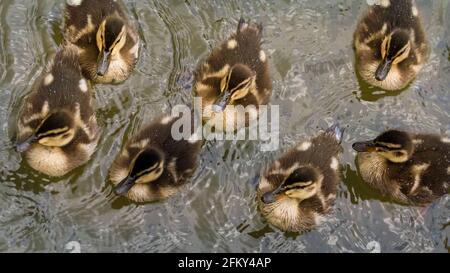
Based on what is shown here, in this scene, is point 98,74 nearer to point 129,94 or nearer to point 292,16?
point 129,94

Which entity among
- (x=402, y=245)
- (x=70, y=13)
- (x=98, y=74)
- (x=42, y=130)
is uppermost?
(x=70, y=13)

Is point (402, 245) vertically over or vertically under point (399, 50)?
under

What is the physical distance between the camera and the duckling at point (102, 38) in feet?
12.7

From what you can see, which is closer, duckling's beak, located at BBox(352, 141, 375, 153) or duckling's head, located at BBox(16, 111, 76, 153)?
duckling's head, located at BBox(16, 111, 76, 153)

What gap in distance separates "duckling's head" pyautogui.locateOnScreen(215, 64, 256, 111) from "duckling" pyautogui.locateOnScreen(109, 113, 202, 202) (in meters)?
0.25

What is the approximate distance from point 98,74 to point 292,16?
3.87 ft

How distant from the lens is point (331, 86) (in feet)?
14.1

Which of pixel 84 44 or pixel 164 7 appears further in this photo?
pixel 164 7

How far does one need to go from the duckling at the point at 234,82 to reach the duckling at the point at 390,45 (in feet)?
1.87

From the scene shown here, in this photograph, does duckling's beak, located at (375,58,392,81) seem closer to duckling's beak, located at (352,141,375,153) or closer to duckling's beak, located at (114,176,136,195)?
duckling's beak, located at (352,141,375,153)

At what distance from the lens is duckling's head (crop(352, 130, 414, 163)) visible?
3.77m

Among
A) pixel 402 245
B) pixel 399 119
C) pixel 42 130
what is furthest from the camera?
pixel 399 119

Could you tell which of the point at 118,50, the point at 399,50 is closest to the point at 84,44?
the point at 118,50

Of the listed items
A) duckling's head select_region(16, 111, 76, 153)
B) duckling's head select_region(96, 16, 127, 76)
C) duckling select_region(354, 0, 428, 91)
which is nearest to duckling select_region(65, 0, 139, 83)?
duckling's head select_region(96, 16, 127, 76)
